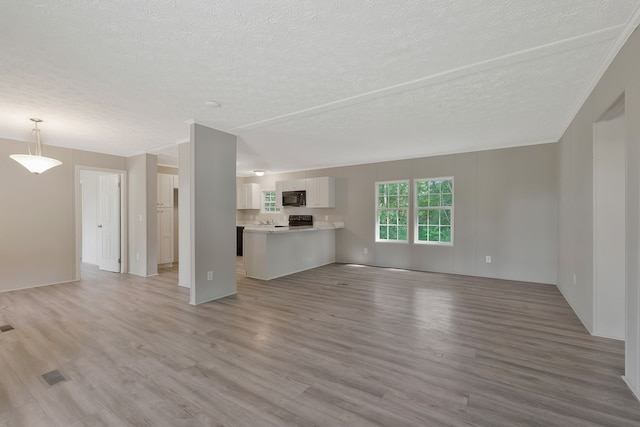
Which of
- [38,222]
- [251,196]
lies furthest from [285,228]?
[38,222]

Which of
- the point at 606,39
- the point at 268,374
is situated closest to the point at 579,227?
the point at 606,39

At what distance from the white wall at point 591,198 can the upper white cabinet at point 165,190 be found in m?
7.75

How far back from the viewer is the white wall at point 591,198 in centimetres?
187

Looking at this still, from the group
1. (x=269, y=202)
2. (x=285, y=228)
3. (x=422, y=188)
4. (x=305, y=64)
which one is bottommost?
(x=285, y=228)

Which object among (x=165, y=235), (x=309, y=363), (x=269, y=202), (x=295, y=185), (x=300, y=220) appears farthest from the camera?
(x=269, y=202)

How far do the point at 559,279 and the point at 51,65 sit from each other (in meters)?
6.92

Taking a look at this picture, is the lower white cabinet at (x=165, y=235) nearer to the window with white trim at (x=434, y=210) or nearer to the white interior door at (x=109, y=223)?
the white interior door at (x=109, y=223)

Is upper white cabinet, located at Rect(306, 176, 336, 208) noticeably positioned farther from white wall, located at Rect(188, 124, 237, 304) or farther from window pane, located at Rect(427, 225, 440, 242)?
white wall, located at Rect(188, 124, 237, 304)

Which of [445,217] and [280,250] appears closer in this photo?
[280,250]

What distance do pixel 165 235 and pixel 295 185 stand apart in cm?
348

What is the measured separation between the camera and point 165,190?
22.7ft

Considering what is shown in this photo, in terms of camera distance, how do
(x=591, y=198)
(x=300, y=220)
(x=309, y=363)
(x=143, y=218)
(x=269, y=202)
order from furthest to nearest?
1. (x=269, y=202)
2. (x=300, y=220)
3. (x=143, y=218)
4. (x=591, y=198)
5. (x=309, y=363)

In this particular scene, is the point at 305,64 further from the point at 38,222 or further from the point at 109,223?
the point at 109,223

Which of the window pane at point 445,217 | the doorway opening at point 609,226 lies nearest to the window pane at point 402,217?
the window pane at point 445,217
